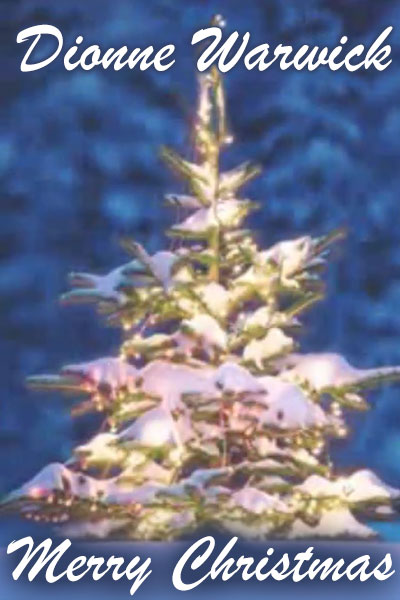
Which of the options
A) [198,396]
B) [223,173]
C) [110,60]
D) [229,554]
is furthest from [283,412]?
[110,60]

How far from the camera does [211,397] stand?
211 inches

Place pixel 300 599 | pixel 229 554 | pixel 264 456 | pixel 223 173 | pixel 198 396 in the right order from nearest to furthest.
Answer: pixel 300 599 < pixel 229 554 < pixel 198 396 < pixel 264 456 < pixel 223 173

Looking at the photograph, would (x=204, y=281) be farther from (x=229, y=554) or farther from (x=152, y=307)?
(x=229, y=554)

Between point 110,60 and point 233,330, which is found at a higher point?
point 110,60

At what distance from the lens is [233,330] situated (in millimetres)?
5949

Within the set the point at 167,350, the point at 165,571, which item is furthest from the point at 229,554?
the point at 167,350

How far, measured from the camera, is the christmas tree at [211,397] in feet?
17.8

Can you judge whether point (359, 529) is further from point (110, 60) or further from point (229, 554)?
point (110, 60)

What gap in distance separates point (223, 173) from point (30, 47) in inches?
48.9

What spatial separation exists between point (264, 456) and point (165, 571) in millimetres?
1102

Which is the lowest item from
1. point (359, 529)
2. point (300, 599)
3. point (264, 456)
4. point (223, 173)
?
point (300, 599)

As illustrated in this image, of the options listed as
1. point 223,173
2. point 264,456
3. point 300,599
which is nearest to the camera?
point 300,599

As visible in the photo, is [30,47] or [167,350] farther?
[30,47]

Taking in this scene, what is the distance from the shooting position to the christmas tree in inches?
213
